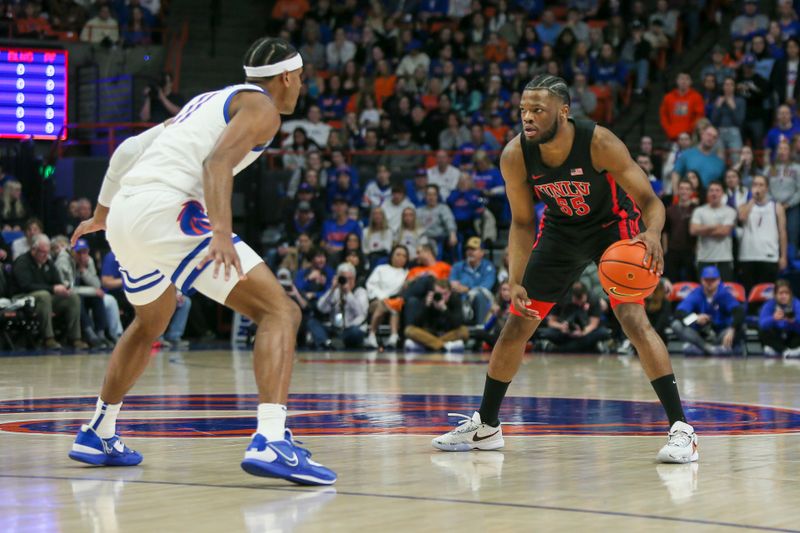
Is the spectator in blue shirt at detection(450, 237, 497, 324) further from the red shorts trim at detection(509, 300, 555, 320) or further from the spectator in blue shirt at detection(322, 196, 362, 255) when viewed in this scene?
the red shorts trim at detection(509, 300, 555, 320)

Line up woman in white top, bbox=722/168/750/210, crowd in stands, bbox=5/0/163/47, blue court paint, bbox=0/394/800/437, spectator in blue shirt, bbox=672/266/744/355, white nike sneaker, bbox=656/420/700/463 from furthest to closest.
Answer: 1. crowd in stands, bbox=5/0/163/47
2. woman in white top, bbox=722/168/750/210
3. spectator in blue shirt, bbox=672/266/744/355
4. blue court paint, bbox=0/394/800/437
5. white nike sneaker, bbox=656/420/700/463

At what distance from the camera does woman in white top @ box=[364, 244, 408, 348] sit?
1636cm

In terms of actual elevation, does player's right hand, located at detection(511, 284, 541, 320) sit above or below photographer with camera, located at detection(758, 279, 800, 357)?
above

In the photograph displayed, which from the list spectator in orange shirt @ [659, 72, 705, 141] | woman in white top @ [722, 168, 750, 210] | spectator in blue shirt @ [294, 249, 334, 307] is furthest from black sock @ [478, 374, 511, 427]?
spectator in orange shirt @ [659, 72, 705, 141]

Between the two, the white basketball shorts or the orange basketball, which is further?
the orange basketball

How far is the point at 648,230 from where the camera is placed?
589 centimetres

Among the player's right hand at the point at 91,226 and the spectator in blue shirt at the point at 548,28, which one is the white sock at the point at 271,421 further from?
the spectator in blue shirt at the point at 548,28

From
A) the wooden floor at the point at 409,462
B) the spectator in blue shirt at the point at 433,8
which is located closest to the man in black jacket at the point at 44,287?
the wooden floor at the point at 409,462

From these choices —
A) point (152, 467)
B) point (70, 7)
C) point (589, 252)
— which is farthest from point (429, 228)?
point (152, 467)

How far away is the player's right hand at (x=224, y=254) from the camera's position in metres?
4.77

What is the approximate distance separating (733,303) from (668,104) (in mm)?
4149

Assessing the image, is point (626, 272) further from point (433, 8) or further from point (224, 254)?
point (433, 8)

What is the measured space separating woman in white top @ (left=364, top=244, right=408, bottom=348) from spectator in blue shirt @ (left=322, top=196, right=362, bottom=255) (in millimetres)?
988

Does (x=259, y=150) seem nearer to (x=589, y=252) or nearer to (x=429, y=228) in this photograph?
(x=589, y=252)
